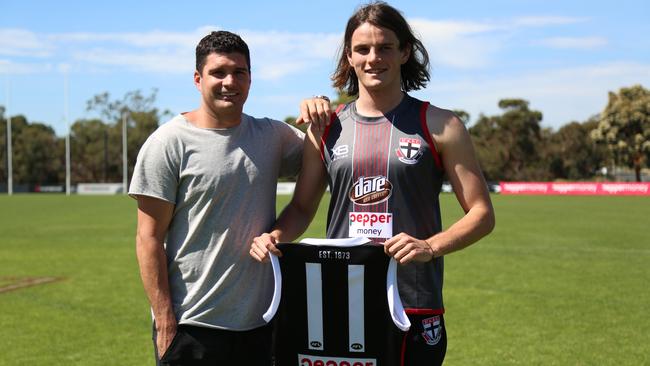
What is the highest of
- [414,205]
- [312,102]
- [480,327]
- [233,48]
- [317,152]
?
[233,48]

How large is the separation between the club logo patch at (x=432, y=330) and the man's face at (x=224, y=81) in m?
1.38

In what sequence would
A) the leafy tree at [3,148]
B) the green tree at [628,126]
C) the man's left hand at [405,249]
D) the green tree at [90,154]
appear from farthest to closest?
the green tree at [90,154] < the leafy tree at [3,148] < the green tree at [628,126] < the man's left hand at [405,249]

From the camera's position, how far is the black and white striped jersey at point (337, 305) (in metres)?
3.13

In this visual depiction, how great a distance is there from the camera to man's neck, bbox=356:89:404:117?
337cm

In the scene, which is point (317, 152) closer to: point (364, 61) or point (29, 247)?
point (364, 61)

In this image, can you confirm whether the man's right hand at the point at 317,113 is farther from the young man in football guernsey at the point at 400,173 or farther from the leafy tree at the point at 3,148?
the leafy tree at the point at 3,148

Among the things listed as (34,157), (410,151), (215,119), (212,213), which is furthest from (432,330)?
(34,157)

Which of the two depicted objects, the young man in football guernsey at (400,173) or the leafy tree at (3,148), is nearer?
the young man in football guernsey at (400,173)

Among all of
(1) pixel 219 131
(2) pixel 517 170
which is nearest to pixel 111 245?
(1) pixel 219 131

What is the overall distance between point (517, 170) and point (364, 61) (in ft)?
254

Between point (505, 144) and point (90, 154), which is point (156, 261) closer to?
point (505, 144)

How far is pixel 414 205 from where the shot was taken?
10.7 feet

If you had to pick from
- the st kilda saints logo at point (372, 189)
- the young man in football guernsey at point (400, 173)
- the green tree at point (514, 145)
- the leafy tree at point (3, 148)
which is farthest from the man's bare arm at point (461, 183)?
the leafy tree at point (3, 148)

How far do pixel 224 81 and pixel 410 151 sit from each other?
3.19ft
